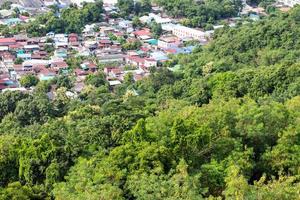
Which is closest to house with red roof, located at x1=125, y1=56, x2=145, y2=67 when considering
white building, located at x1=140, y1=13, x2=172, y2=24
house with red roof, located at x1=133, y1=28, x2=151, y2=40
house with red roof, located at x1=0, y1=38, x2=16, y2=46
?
house with red roof, located at x1=133, y1=28, x2=151, y2=40

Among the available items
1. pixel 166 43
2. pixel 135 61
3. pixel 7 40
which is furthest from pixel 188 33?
pixel 7 40

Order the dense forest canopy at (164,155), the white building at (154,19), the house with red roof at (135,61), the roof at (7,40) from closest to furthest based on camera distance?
the dense forest canopy at (164,155), the house with red roof at (135,61), the roof at (7,40), the white building at (154,19)

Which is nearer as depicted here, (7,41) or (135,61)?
(135,61)

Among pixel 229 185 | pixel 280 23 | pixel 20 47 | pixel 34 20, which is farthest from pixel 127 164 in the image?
pixel 34 20

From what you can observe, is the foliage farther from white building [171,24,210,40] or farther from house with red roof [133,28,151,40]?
white building [171,24,210,40]

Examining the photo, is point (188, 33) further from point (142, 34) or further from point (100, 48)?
point (100, 48)

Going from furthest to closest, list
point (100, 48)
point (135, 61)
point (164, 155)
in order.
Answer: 1. point (100, 48)
2. point (135, 61)
3. point (164, 155)

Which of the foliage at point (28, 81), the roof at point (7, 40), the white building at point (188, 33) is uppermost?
the foliage at point (28, 81)

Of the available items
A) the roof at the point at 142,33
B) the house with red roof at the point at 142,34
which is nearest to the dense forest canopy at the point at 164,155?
the house with red roof at the point at 142,34

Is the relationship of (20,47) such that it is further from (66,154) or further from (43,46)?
(66,154)

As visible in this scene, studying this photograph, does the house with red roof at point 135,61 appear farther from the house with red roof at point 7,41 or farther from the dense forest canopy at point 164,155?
the dense forest canopy at point 164,155

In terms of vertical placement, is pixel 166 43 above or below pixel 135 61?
below
